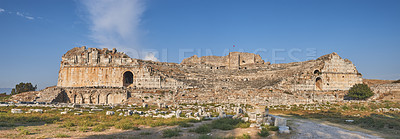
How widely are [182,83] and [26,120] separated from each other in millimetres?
21572

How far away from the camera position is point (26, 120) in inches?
520

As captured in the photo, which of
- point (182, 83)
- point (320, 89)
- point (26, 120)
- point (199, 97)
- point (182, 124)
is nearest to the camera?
point (182, 124)

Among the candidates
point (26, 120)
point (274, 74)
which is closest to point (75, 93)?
point (26, 120)

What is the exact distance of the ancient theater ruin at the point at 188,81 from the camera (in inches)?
1170

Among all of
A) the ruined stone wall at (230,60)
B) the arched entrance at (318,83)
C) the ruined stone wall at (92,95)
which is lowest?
the ruined stone wall at (92,95)

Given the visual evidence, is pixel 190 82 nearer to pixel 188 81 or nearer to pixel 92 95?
pixel 188 81

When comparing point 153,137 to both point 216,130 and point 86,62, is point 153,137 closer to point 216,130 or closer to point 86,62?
point 216,130

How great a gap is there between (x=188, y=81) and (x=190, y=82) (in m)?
0.53

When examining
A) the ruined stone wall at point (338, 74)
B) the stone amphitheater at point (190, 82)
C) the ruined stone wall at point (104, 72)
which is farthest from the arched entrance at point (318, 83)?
the ruined stone wall at point (104, 72)

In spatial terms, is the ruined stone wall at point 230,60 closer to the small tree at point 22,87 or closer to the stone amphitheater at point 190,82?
the stone amphitheater at point 190,82

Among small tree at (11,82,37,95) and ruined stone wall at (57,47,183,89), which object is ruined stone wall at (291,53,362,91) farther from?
small tree at (11,82,37,95)

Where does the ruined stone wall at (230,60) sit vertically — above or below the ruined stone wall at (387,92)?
above

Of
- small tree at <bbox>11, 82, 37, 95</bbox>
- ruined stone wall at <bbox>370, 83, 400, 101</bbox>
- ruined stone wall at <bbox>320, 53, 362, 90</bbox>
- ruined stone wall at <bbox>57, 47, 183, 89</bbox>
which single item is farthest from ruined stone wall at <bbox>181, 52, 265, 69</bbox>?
small tree at <bbox>11, 82, 37, 95</bbox>

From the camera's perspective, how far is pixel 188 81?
35.3m
